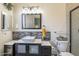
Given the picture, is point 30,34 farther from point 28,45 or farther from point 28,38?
point 28,45

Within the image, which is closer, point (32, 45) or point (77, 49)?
point (77, 49)

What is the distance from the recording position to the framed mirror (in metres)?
1.53

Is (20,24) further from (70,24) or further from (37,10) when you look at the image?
(70,24)

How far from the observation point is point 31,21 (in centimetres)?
154

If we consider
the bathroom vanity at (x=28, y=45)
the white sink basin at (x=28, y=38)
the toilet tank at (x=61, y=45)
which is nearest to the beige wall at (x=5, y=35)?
the bathroom vanity at (x=28, y=45)

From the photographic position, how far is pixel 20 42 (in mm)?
1644

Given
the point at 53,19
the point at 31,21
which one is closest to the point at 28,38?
the point at 31,21

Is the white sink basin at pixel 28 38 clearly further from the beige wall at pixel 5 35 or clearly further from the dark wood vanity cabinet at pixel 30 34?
the beige wall at pixel 5 35

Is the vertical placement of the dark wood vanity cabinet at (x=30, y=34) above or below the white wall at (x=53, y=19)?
below

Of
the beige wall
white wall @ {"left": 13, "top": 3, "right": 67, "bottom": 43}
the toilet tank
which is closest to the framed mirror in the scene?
white wall @ {"left": 13, "top": 3, "right": 67, "bottom": 43}

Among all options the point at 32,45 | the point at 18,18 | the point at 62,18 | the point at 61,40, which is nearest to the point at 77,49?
the point at 61,40

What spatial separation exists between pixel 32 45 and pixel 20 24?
1.06ft

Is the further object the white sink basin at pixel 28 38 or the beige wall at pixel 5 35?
the white sink basin at pixel 28 38

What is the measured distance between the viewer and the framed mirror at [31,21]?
1534mm
